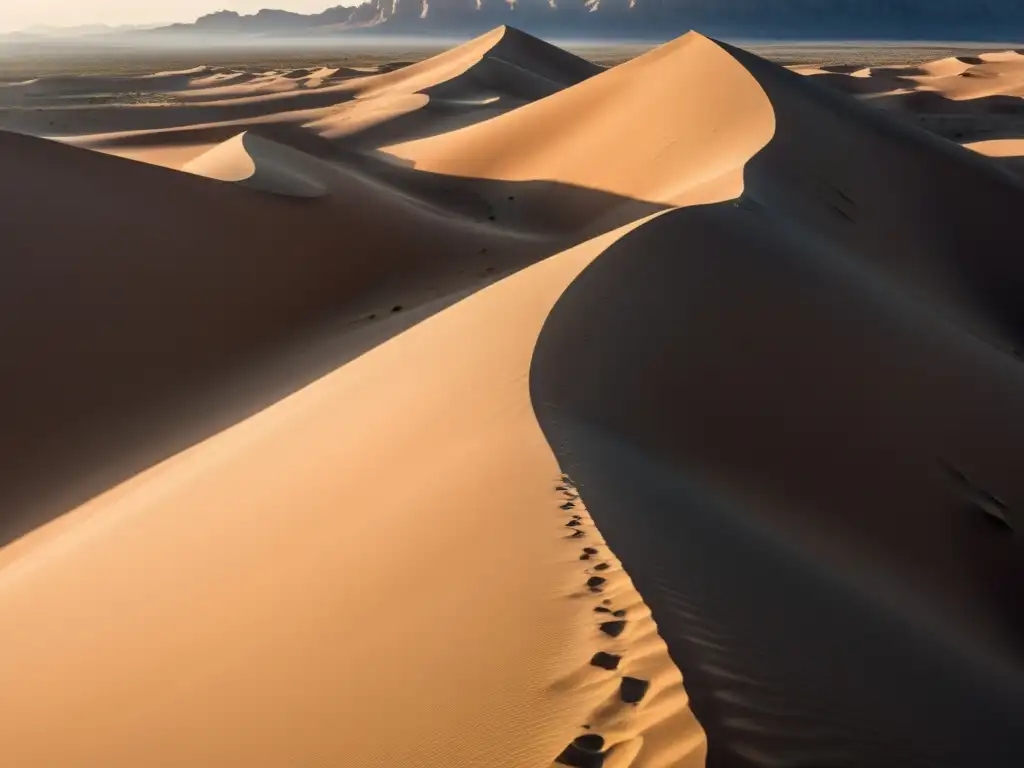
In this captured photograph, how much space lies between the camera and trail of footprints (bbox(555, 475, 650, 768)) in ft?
6.63

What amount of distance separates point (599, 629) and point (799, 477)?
2633mm

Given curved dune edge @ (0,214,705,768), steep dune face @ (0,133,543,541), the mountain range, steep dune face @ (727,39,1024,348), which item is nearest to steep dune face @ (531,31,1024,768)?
curved dune edge @ (0,214,705,768)

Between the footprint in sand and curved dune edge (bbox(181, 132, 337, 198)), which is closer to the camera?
the footprint in sand

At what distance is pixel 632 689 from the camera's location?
85.3 inches

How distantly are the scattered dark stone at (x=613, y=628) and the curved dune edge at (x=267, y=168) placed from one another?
35.3 feet

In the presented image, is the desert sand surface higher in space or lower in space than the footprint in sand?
lower

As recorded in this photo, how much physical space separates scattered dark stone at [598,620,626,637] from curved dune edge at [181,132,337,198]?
35.3 ft

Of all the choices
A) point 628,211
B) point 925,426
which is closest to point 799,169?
point 628,211

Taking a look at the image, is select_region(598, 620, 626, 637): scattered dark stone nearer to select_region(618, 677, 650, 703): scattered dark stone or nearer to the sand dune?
select_region(618, 677, 650, 703): scattered dark stone

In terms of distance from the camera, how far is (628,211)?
40.8 feet

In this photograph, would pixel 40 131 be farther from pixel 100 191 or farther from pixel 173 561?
pixel 173 561

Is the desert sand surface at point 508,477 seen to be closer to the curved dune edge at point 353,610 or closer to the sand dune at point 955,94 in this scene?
the curved dune edge at point 353,610

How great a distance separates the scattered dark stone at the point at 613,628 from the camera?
2367mm

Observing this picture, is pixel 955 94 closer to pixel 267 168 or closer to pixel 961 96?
pixel 961 96
